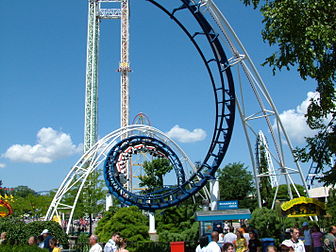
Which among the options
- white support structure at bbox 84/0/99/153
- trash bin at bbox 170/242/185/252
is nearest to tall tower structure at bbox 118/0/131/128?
white support structure at bbox 84/0/99/153

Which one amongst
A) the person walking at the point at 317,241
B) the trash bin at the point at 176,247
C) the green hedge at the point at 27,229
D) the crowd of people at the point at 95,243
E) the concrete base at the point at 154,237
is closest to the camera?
the crowd of people at the point at 95,243

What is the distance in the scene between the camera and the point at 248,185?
2299 inches

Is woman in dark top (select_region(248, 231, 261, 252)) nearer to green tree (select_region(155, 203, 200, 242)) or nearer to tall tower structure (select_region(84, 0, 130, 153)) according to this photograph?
Answer: green tree (select_region(155, 203, 200, 242))

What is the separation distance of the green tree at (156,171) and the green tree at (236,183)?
20.2 meters

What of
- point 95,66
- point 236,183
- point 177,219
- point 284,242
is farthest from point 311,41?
point 95,66

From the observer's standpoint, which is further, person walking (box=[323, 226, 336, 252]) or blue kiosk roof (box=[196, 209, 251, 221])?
blue kiosk roof (box=[196, 209, 251, 221])

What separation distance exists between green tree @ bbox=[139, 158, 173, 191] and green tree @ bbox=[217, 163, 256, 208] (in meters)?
20.2

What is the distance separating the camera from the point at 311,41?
10070 mm

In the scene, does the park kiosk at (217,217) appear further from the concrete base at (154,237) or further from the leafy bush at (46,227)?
the concrete base at (154,237)

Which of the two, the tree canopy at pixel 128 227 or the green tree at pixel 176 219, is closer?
the tree canopy at pixel 128 227

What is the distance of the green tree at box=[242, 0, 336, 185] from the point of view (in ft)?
31.6

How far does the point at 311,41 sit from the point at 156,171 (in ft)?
104

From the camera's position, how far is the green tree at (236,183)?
58.0 metres

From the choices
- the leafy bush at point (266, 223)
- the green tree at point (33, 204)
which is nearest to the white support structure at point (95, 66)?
the green tree at point (33, 204)
